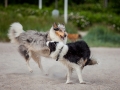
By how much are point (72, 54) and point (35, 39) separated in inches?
73.6

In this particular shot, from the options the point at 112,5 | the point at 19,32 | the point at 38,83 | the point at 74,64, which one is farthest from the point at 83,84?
the point at 112,5

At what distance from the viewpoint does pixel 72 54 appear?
8.93 m

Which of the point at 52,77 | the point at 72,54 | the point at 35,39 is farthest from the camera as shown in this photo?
the point at 35,39

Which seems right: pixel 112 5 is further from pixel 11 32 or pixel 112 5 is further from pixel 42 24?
pixel 11 32

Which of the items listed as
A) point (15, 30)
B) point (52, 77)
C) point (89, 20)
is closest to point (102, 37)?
point (89, 20)

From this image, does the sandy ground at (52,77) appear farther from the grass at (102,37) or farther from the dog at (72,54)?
the grass at (102,37)

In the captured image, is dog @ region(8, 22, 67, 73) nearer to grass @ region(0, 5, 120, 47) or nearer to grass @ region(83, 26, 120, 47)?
grass @ region(0, 5, 120, 47)

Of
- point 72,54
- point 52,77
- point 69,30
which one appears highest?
point 72,54

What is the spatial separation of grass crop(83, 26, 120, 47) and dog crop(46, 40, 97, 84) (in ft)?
38.4

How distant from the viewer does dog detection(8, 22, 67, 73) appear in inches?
385

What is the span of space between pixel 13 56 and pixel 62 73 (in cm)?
446

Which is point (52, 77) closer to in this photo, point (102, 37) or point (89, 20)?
point (102, 37)

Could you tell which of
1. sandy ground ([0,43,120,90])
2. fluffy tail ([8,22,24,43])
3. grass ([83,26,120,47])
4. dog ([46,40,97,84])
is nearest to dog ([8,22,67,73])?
fluffy tail ([8,22,24,43])

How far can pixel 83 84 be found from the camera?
29.0 feet
